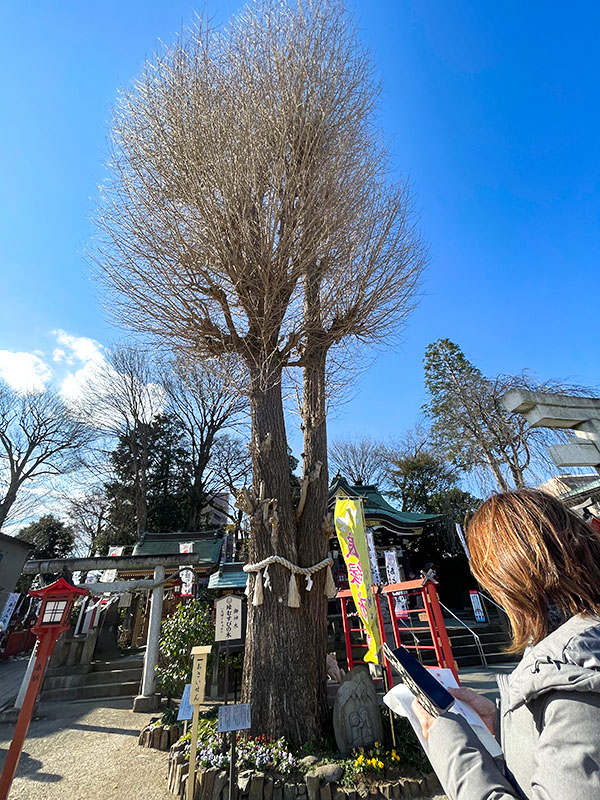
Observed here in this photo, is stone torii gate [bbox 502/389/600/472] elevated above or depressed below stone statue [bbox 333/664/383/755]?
above

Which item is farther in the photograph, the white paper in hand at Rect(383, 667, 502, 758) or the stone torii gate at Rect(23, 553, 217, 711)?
the stone torii gate at Rect(23, 553, 217, 711)

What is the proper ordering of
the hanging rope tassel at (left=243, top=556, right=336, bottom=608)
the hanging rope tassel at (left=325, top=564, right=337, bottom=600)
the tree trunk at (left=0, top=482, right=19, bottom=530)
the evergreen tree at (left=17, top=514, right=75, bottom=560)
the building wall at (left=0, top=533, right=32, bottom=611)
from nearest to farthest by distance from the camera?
the hanging rope tassel at (left=243, top=556, right=336, bottom=608) → the hanging rope tassel at (left=325, top=564, right=337, bottom=600) → the building wall at (left=0, top=533, right=32, bottom=611) → the tree trunk at (left=0, top=482, right=19, bottom=530) → the evergreen tree at (left=17, top=514, right=75, bottom=560)

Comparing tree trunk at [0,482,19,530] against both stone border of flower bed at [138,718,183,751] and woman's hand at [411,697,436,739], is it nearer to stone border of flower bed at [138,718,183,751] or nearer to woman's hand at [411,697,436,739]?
stone border of flower bed at [138,718,183,751]

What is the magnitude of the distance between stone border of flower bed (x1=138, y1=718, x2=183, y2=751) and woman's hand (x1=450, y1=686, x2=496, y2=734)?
5174mm

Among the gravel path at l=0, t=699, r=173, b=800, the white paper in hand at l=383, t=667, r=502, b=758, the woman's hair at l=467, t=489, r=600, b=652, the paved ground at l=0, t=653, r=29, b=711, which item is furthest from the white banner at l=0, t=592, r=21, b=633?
the woman's hair at l=467, t=489, r=600, b=652

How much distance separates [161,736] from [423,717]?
5.56 metres

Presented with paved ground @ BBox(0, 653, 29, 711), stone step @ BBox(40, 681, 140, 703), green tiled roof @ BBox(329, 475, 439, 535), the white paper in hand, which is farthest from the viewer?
green tiled roof @ BBox(329, 475, 439, 535)

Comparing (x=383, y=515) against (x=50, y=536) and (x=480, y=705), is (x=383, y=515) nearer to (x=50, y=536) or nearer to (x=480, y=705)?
(x=480, y=705)

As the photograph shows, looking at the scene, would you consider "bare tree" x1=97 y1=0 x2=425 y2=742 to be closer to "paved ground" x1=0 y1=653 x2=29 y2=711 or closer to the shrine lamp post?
the shrine lamp post

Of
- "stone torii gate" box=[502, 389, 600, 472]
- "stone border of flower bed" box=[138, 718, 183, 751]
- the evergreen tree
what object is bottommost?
"stone border of flower bed" box=[138, 718, 183, 751]

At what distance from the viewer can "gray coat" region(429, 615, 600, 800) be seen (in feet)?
2.33

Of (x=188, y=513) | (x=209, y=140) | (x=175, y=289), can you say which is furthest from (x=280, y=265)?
(x=188, y=513)

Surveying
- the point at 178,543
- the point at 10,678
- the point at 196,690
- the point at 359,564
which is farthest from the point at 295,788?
the point at 10,678

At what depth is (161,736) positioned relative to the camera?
4.77 m
